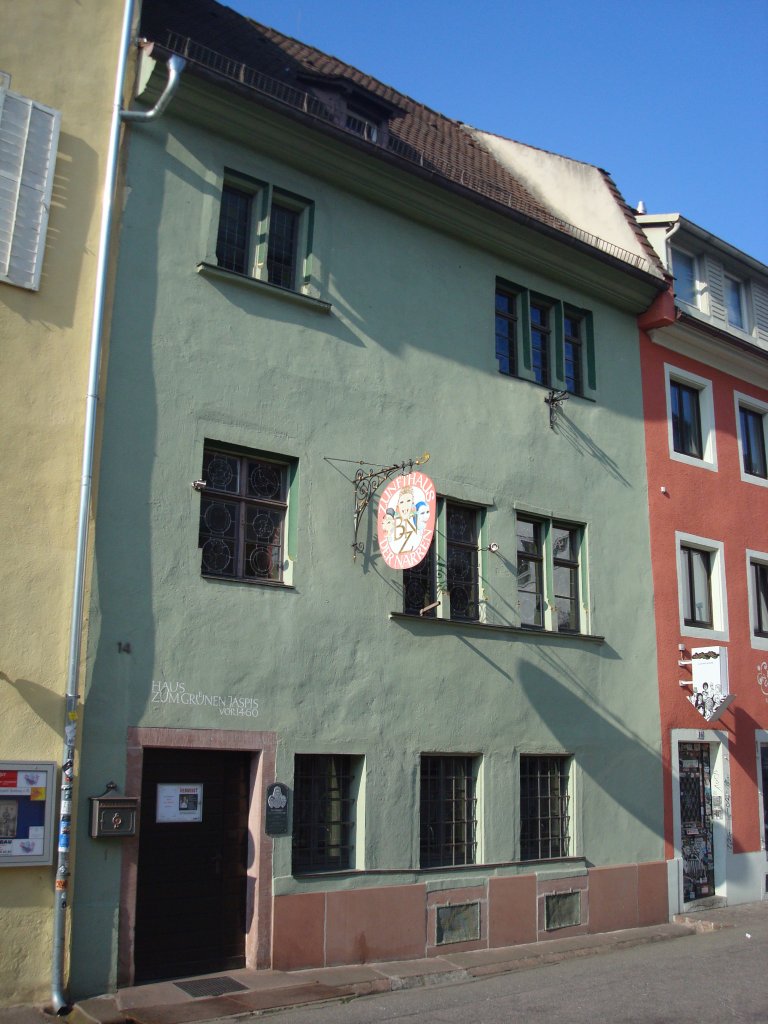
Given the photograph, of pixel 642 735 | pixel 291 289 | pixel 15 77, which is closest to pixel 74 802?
pixel 291 289

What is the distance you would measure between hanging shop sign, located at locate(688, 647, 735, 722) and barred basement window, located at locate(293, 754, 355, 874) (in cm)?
636

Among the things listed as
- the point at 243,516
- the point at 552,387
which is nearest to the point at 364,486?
the point at 243,516

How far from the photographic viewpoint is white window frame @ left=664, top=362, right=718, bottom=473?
56.3ft

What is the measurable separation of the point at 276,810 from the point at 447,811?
8.46 ft

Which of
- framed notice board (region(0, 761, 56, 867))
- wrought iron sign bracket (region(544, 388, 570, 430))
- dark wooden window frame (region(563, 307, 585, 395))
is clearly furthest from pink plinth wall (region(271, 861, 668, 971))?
dark wooden window frame (region(563, 307, 585, 395))

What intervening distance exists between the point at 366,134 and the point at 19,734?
30.6ft

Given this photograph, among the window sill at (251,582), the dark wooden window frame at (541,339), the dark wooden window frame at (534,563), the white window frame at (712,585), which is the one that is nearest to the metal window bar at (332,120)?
the dark wooden window frame at (541,339)

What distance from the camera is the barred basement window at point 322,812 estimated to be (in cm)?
1124

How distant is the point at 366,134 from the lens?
14.7 meters

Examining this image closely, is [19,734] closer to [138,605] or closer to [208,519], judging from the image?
[138,605]

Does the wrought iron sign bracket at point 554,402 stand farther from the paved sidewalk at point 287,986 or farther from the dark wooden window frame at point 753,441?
the paved sidewalk at point 287,986

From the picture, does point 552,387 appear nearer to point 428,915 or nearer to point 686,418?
point 686,418

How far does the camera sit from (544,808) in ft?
45.1

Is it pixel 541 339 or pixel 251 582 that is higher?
pixel 541 339
